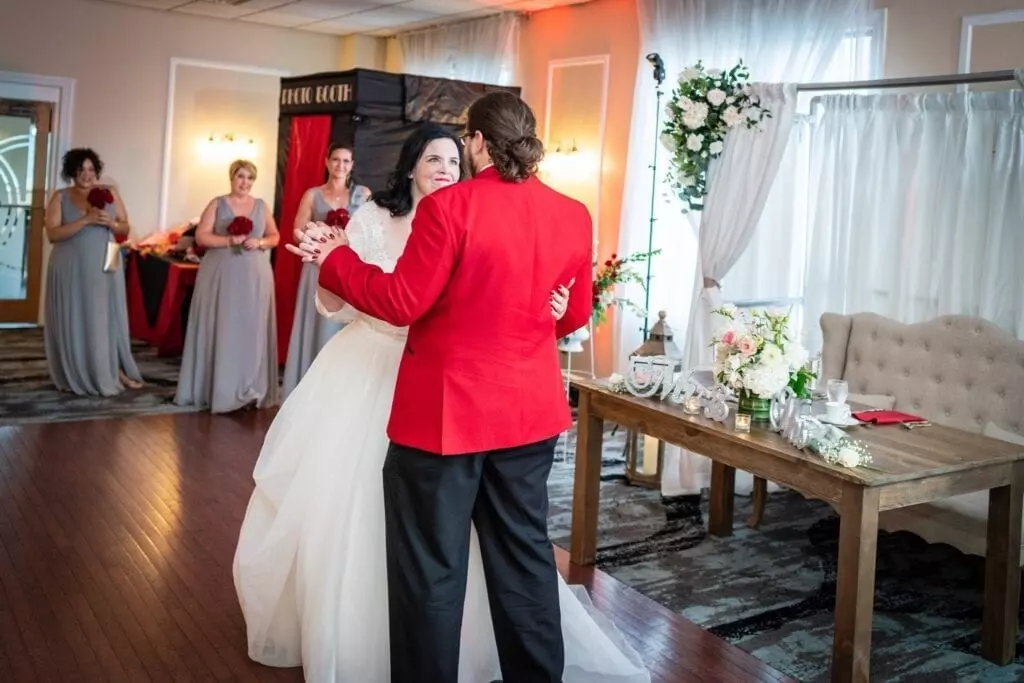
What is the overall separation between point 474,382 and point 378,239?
2.62 feet

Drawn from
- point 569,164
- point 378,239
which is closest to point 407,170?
point 378,239

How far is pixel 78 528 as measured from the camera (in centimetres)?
465

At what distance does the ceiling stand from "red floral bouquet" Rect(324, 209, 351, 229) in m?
3.12

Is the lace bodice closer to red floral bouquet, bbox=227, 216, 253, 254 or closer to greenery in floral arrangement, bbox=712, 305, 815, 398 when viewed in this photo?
greenery in floral arrangement, bbox=712, 305, 815, 398

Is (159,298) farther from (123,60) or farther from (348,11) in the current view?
(348,11)

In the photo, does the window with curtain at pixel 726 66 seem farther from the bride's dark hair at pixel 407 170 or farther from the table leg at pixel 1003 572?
the bride's dark hair at pixel 407 170

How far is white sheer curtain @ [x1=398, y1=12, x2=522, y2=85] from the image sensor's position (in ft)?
30.9

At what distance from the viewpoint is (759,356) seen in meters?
3.85

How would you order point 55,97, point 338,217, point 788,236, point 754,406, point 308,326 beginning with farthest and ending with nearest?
point 55,97, point 308,326, point 338,217, point 788,236, point 754,406

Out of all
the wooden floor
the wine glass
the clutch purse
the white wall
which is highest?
the white wall

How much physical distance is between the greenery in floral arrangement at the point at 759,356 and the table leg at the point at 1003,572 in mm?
789

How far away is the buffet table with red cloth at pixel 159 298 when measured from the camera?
9336 mm

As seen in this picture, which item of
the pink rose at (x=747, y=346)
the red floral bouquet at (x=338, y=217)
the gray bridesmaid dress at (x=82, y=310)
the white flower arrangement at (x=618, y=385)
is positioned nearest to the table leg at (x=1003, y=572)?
the pink rose at (x=747, y=346)

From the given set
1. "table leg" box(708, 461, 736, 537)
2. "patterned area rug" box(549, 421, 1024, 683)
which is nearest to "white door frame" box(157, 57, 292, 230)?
"patterned area rug" box(549, 421, 1024, 683)
